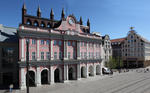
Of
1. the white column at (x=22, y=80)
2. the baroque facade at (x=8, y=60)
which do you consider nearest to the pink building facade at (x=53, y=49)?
the white column at (x=22, y=80)

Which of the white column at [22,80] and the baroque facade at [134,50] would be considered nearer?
the white column at [22,80]

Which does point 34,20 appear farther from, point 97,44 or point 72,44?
point 97,44

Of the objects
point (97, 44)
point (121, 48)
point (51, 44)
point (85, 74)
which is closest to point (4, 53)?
point (51, 44)

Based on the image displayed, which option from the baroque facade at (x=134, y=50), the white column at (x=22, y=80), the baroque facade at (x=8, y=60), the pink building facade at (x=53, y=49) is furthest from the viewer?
the baroque facade at (x=134, y=50)

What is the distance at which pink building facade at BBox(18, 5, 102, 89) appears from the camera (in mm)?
25766

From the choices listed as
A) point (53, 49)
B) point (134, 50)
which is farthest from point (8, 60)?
point (134, 50)

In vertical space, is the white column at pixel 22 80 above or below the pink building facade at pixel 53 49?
below

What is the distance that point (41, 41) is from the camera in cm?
2788

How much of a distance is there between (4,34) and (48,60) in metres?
15.0

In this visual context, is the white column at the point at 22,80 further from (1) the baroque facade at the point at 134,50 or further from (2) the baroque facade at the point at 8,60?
(1) the baroque facade at the point at 134,50

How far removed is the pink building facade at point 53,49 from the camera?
84.5 feet

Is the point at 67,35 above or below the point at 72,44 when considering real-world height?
above

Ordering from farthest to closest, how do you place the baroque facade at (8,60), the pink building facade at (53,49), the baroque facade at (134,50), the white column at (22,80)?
the baroque facade at (134,50), the baroque facade at (8,60), the pink building facade at (53,49), the white column at (22,80)

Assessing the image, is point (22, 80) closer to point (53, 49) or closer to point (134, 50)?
point (53, 49)
